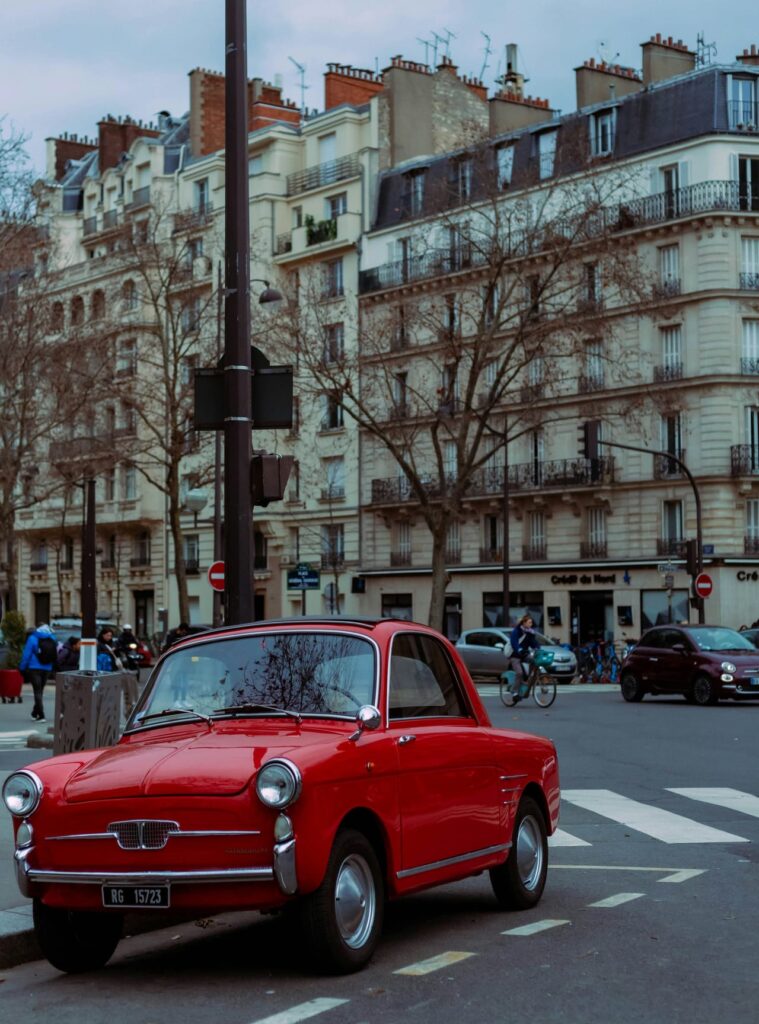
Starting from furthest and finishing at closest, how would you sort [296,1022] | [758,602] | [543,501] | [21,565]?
[21,565], [543,501], [758,602], [296,1022]

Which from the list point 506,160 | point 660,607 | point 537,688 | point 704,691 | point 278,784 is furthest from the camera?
point 506,160

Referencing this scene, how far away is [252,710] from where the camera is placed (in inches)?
312

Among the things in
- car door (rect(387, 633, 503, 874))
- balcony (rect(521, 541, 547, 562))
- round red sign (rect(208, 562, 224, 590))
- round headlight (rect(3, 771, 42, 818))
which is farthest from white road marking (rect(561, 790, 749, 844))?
balcony (rect(521, 541, 547, 562))

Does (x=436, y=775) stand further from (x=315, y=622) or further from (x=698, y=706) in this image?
(x=698, y=706)

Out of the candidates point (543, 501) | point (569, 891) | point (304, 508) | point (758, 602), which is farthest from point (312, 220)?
point (569, 891)

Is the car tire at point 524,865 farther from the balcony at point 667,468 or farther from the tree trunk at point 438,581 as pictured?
the balcony at point 667,468

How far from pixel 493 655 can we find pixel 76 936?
39.3m

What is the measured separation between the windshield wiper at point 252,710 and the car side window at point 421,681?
518mm

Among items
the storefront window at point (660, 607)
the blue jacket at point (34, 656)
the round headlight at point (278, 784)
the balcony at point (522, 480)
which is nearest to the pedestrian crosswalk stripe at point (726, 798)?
the round headlight at point (278, 784)

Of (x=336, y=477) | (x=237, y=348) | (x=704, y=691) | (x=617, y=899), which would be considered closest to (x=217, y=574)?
(x=704, y=691)

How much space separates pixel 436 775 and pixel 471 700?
0.99 metres

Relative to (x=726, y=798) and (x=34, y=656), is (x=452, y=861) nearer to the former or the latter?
(x=726, y=798)

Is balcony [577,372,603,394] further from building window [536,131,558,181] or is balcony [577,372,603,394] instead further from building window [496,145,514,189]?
building window [496,145,514,189]

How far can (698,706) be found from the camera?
30.6 m
